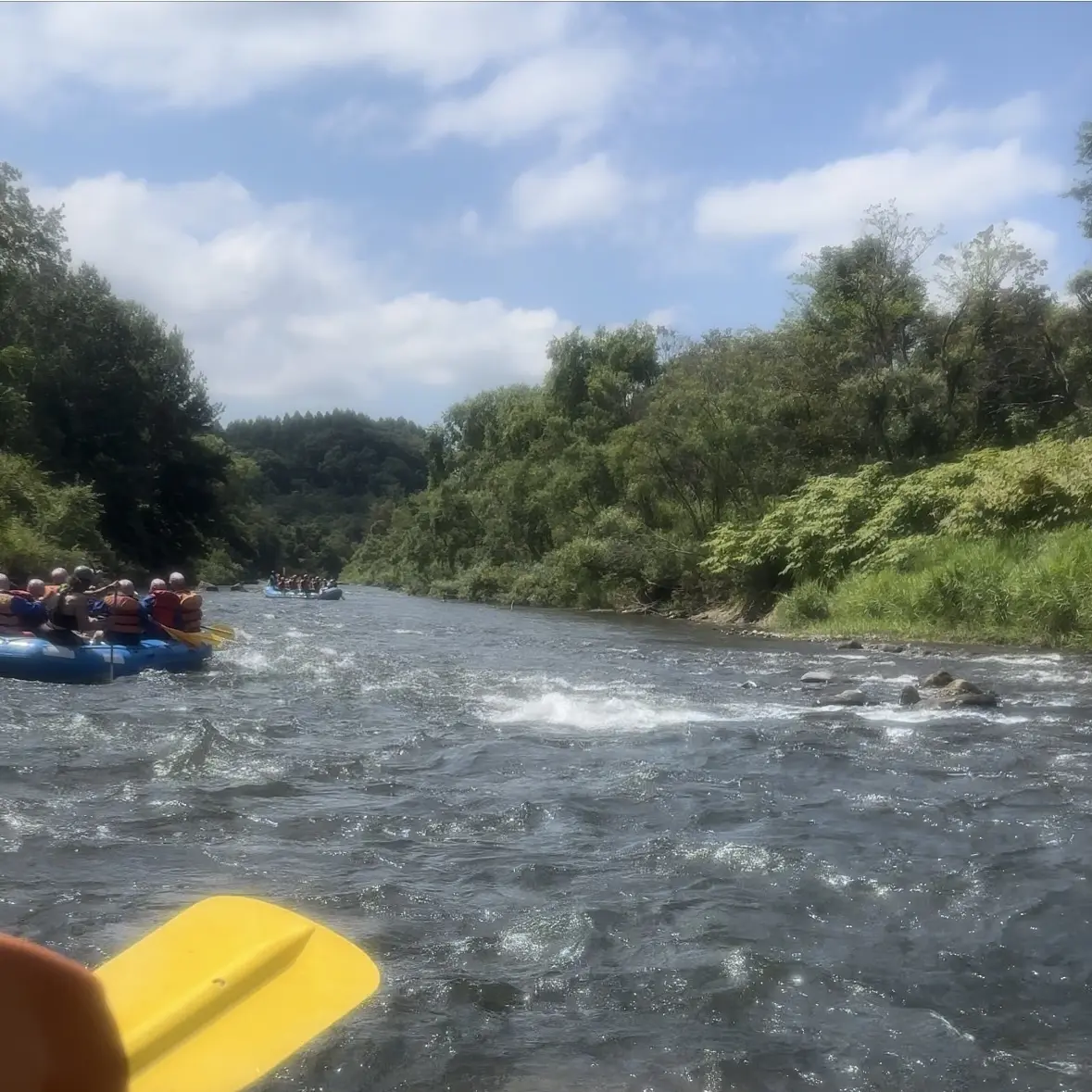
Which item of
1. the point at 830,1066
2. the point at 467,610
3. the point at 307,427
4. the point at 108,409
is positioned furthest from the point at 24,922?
the point at 307,427

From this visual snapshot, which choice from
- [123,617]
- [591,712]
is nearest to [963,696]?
[591,712]

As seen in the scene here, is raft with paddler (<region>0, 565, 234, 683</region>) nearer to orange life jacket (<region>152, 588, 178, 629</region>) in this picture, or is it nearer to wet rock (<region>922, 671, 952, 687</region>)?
orange life jacket (<region>152, 588, 178, 629</region>)

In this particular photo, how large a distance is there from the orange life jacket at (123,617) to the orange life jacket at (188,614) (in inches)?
29.4

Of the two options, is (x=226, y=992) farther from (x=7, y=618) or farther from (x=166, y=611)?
(x=166, y=611)

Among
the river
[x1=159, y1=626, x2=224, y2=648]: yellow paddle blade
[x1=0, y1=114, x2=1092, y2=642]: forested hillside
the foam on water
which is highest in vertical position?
[x1=0, y1=114, x2=1092, y2=642]: forested hillside

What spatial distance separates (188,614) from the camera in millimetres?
14766

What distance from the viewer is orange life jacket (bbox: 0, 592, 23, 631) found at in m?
13.2

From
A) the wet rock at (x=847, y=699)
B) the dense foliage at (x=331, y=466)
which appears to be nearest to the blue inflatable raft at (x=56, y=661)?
the wet rock at (x=847, y=699)

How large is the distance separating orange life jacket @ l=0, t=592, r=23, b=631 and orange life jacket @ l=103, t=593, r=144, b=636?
106 centimetres

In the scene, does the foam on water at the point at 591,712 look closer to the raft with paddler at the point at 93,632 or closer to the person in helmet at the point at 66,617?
the raft with paddler at the point at 93,632

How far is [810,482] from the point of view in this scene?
2683cm

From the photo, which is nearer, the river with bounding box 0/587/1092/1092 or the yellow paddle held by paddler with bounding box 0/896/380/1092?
the yellow paddle held by paddler with bounding box 0/896/380/1092

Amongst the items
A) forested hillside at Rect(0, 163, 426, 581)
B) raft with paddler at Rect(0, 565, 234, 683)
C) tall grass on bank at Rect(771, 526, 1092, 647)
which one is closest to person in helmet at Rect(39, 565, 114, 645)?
raft with paddler at Rect(0, 565, 234, 683)

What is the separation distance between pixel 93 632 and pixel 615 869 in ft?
32.5
